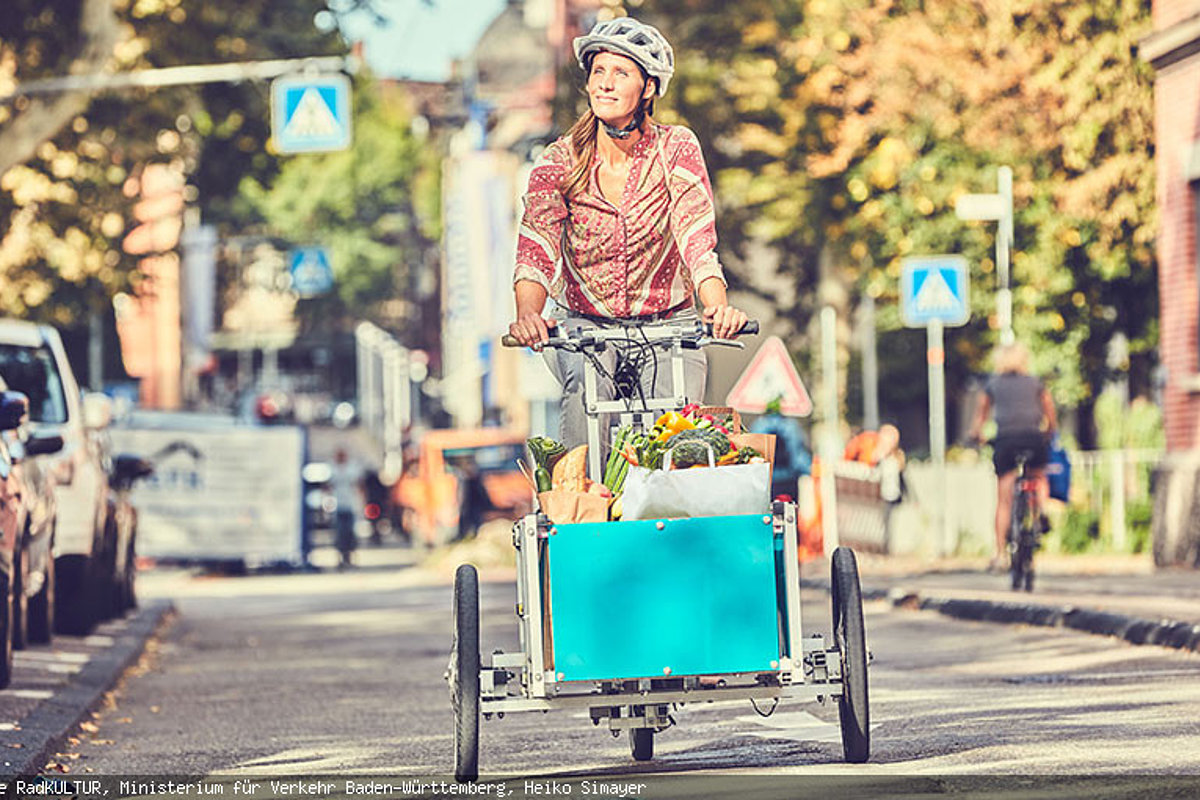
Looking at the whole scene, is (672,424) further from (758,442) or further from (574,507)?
(574,507)

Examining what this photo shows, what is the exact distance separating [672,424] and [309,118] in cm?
2193

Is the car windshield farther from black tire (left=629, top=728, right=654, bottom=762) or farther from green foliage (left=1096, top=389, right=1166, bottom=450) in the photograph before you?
green foliage (left=1096, top=389, right=1166, bottom=450)

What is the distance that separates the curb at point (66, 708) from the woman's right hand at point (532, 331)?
2.62 meters

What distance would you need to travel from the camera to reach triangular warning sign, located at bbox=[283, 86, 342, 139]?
2977cm

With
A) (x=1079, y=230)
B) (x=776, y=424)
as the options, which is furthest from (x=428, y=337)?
(x=776, y=424)

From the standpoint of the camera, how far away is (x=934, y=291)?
26.1 m

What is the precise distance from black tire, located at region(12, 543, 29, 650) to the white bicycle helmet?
6.40 metres

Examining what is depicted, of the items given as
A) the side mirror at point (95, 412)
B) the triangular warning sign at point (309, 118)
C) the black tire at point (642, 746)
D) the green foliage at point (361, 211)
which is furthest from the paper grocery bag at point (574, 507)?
the green foliage at point (361, 211)

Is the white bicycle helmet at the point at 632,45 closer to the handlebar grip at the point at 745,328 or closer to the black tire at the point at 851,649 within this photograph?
the handlebar grip at the point at 745,328

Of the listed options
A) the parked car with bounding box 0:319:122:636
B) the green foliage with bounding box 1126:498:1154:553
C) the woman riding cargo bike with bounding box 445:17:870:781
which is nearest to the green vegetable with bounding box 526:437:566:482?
the woman riding cargo bike with bounding box 445:17:870:781

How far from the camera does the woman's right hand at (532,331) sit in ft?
27.4

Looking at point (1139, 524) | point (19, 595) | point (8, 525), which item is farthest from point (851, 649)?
point (1139, 524)

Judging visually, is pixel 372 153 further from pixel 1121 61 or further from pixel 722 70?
pixel 1121 61

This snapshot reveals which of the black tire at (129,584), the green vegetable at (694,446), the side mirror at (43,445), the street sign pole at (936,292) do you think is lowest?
the black tire at (129,584)
